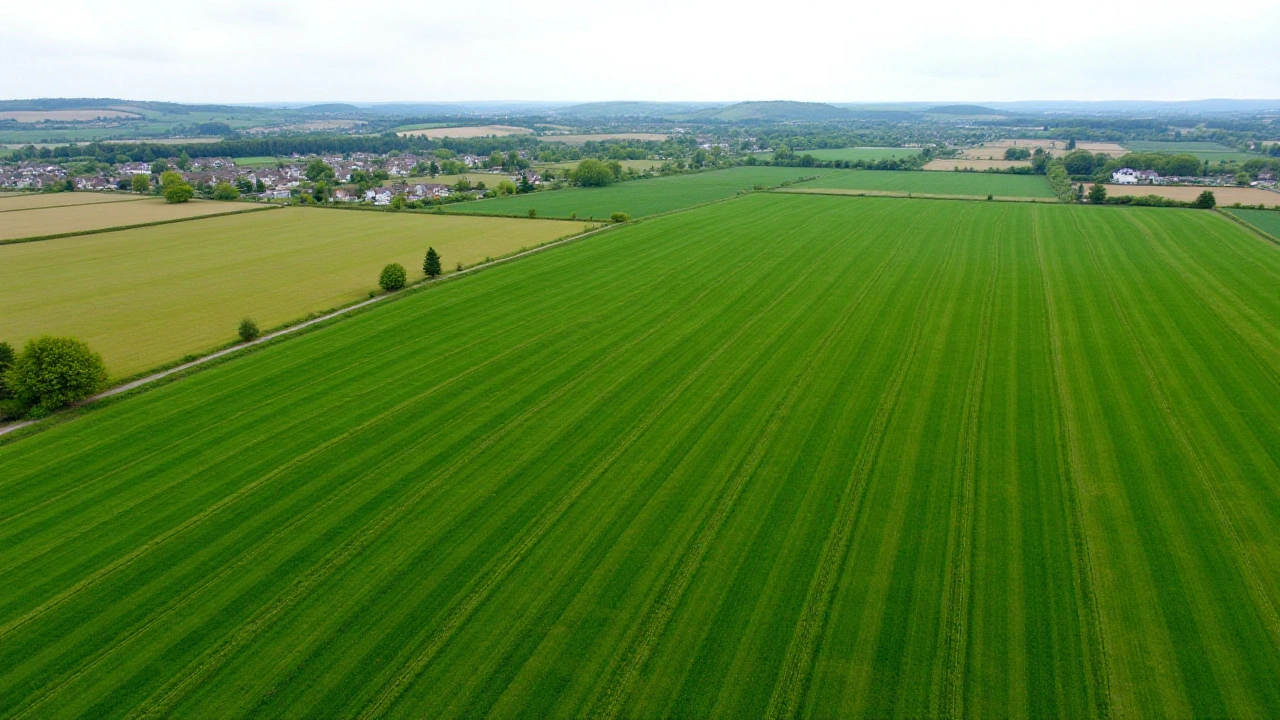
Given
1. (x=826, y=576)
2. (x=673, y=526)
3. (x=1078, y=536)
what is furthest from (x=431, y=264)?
(x=1078, y=536)

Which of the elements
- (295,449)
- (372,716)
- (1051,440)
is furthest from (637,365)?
(372,716)

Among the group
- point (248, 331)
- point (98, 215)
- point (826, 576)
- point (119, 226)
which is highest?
point (98, 215)

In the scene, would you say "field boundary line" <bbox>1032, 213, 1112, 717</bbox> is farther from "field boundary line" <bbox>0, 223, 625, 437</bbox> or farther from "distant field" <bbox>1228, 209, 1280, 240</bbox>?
"distant field" <bbox>1228, 209, 1280, 240</bbox>

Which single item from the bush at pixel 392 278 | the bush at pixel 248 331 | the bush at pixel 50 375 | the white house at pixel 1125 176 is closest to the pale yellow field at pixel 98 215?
the bush at pixel 392 278

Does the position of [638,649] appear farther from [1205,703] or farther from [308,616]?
[1205,703]

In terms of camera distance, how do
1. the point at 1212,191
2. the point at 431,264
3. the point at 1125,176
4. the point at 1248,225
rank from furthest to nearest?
the point at 1125,176 < the point at 1212,191 < the point at 1248,225 < the point at 431,264

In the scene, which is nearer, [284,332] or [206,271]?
[284,332]

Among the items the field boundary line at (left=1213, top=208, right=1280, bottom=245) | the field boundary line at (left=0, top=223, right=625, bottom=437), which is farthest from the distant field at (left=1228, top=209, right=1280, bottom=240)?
the field boundary line at (left=0, top=223, right=625, bottom=437)

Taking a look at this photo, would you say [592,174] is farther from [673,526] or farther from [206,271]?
[673,526]
